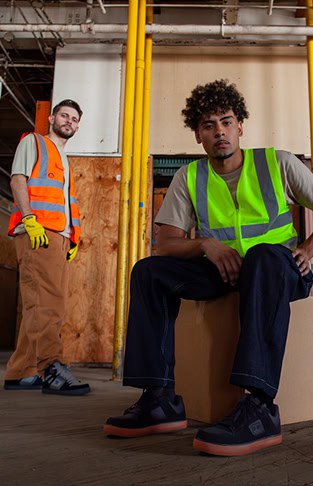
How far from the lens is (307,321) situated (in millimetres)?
1481

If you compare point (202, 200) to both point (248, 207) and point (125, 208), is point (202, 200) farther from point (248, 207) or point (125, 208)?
point (125, 208)

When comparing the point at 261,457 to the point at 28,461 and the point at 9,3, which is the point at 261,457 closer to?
the point at 28,461

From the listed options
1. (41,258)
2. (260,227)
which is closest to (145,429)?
(260,227)

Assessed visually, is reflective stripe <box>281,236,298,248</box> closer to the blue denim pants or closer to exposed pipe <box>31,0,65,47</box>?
the blue denim pants

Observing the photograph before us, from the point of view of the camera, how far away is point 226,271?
4.45 feet

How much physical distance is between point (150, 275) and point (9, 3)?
158 inches

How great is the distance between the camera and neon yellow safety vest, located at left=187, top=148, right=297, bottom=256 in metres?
1.49

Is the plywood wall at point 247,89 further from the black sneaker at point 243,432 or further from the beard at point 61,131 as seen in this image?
the black sneaker at point 243,432

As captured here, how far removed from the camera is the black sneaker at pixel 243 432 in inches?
42.2

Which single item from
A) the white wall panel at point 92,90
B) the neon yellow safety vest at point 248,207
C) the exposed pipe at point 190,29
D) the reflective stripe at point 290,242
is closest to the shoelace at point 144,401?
the neon yellow safety vest at point 248,207

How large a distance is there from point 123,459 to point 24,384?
1497 mm

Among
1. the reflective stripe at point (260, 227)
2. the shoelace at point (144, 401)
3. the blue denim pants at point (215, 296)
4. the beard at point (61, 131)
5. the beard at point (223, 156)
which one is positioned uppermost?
the beard at point (61, 131)

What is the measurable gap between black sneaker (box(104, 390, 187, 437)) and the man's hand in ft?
1.34

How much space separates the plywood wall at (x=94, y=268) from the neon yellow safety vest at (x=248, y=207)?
8.23ft
